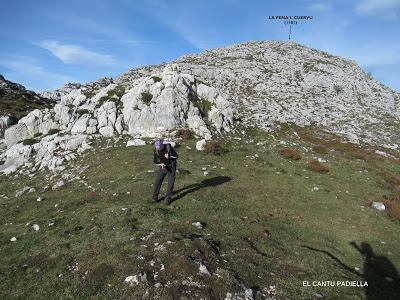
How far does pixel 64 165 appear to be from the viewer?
29.5 metres

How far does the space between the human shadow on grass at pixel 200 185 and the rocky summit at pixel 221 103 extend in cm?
1115

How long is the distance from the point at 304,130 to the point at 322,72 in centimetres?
4353

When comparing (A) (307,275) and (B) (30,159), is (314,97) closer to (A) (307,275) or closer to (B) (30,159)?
(B) (30,159)

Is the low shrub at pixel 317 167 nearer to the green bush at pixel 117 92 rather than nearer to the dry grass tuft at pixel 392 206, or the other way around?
the dry grass tuft at pixel 392 206

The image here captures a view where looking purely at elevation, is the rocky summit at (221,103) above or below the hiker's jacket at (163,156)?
above

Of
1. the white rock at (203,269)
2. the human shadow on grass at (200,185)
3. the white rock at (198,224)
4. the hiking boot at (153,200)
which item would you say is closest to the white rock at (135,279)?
the white rock at (203,269)

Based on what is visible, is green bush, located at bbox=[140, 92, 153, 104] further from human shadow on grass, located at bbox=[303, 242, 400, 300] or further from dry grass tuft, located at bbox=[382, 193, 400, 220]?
human shadow on grass, located at bbox=[303, 242, 400, 300]

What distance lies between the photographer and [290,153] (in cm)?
3406

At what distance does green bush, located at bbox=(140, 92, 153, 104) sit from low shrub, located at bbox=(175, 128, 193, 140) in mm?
5353

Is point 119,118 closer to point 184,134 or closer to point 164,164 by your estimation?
point 184,134

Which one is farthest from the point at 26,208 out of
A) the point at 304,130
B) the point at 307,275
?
the point at 304,130

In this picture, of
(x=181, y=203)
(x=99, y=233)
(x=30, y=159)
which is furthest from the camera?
(x=30, y=159)

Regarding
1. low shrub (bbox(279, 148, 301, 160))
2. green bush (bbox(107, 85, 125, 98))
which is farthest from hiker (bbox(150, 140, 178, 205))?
green bush (bbox(107, 85, 125, 98))

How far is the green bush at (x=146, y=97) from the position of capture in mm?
38031
